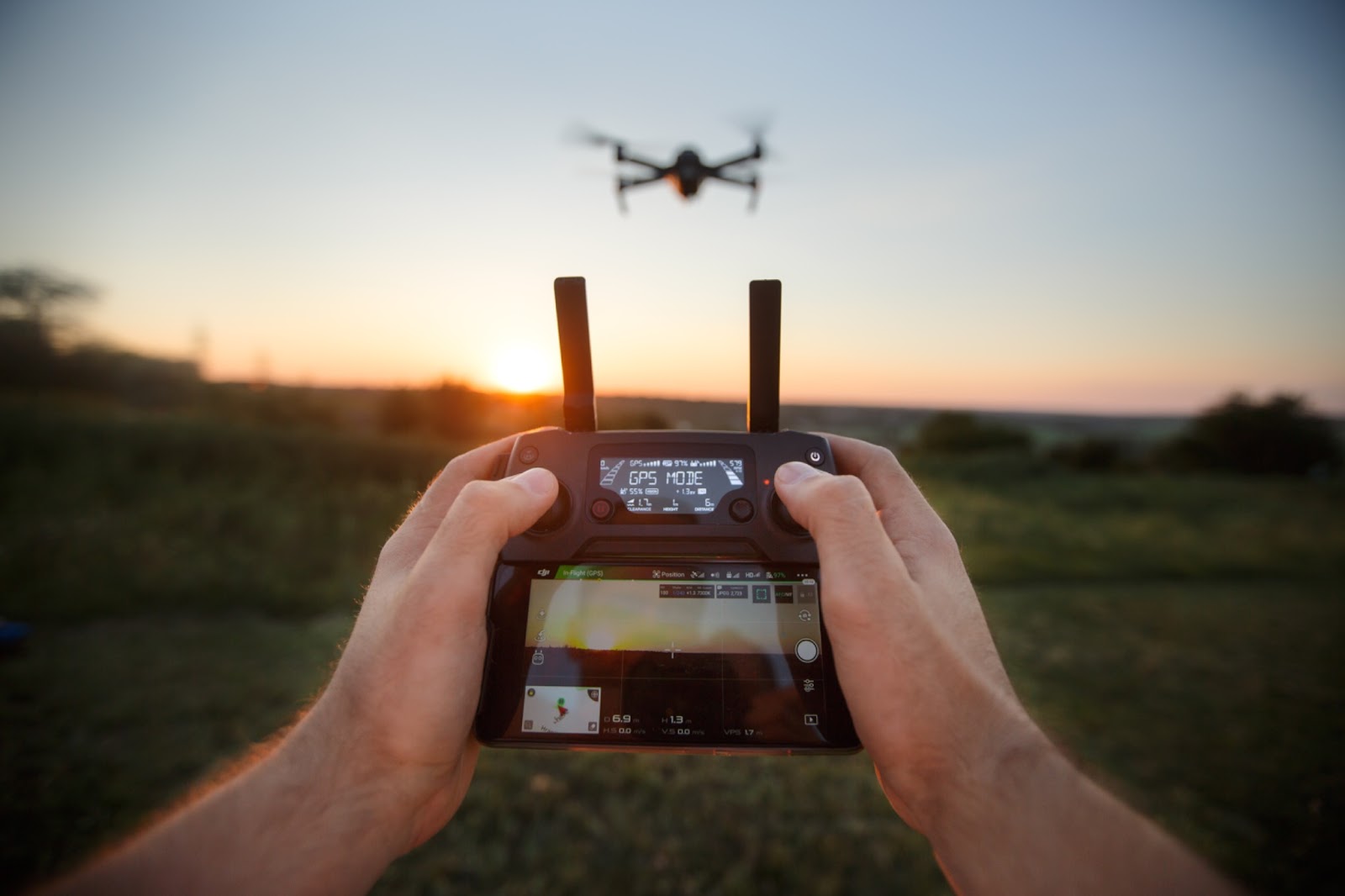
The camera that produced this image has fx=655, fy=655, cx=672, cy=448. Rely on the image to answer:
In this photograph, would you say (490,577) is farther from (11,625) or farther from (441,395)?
(441,395)

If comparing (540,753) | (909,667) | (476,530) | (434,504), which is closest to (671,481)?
(476,530)

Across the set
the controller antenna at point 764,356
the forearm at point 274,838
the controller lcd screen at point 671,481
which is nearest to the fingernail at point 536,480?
the controller lcd screen at point 671,481

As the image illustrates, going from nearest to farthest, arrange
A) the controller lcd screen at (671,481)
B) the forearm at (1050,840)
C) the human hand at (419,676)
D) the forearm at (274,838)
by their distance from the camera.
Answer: the forearm at (1050,840)
the forearm at (274,838)
the human hand at (419,676)
the controller lcd screen at (671,481)

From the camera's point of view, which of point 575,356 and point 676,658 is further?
point 575,356

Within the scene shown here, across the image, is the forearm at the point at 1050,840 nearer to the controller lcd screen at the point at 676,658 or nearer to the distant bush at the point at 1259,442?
the controller lcd screen at the point at 676,658

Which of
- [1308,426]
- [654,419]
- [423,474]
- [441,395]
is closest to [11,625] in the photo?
[654,419]

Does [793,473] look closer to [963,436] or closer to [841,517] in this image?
[841,517]
